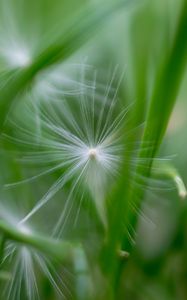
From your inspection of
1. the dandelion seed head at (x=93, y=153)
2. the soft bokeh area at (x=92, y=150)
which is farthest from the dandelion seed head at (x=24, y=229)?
the dandelion seed head at (x=93, y=153)

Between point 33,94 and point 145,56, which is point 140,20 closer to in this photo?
point 145,56

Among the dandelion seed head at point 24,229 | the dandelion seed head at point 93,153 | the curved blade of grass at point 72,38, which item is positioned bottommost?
the dandelion seed head at point 24,229

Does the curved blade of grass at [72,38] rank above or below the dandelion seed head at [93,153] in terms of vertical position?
above

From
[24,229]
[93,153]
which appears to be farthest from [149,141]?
[24,229]

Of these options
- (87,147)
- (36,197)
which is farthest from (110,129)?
(36,197)

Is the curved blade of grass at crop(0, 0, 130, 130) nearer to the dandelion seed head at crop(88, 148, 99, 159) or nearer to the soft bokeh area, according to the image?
the soft bokeh area

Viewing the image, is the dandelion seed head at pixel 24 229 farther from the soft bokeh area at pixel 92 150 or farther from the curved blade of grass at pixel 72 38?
the curved blade of grass at pixel 72 38

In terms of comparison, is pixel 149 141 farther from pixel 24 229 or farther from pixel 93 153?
pixel 24 229

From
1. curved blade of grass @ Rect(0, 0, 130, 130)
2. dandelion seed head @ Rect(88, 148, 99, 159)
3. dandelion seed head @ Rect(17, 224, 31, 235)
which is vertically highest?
curved blade of grass @ Rect(0, 0, 130, 130)

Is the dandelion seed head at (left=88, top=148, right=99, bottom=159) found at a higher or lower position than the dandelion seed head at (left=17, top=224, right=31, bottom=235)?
higher

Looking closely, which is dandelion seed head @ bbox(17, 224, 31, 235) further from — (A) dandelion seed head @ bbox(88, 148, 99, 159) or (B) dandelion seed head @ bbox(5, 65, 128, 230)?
(A) dandelion seed head @ bbox(88, 148, 99, 159)

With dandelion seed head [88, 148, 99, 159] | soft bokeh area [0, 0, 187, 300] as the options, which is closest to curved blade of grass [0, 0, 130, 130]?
soft bokeh area [0, 0, 187, 300]
